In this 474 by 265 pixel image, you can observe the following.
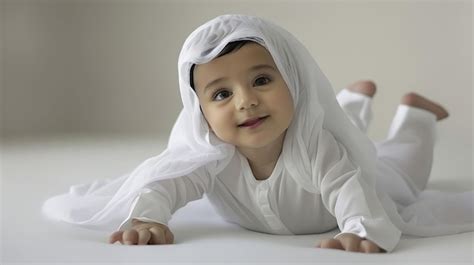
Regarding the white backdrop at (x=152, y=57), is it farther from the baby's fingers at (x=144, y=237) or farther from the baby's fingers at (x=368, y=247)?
the baby's fingers at (x=368, y=247)

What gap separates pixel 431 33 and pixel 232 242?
8.33ft

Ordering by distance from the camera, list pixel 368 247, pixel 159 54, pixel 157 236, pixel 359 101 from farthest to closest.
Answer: pixel 159 54
pixel 359 101
pixel 157 236
pixel 368 247

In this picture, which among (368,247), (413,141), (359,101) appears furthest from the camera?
(359,101)

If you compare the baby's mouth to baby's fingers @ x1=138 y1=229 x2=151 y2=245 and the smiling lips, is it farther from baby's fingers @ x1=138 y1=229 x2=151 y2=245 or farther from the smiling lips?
baby's fingers @ x1=138 y1=229 x2=151 y2=245

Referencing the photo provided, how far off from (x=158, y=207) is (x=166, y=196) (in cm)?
5

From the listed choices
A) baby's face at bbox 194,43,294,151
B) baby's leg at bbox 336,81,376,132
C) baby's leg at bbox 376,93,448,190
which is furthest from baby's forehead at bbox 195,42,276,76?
baby's leg at bbox 336,81,376,132

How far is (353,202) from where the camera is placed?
150 centimetres

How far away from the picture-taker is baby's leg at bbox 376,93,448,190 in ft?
6.87

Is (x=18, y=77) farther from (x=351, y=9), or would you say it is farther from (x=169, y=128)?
(x=351, y=9)

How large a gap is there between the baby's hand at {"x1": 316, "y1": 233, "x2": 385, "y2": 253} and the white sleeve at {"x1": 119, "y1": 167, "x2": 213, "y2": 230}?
13.6 inches

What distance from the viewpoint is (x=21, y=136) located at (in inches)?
146

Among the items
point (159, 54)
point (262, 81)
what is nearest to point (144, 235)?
point (262, 81)

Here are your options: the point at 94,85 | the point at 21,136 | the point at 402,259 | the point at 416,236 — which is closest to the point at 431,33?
the point at 94,85

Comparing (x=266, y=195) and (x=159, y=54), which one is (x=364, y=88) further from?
(x=159, y=54)
